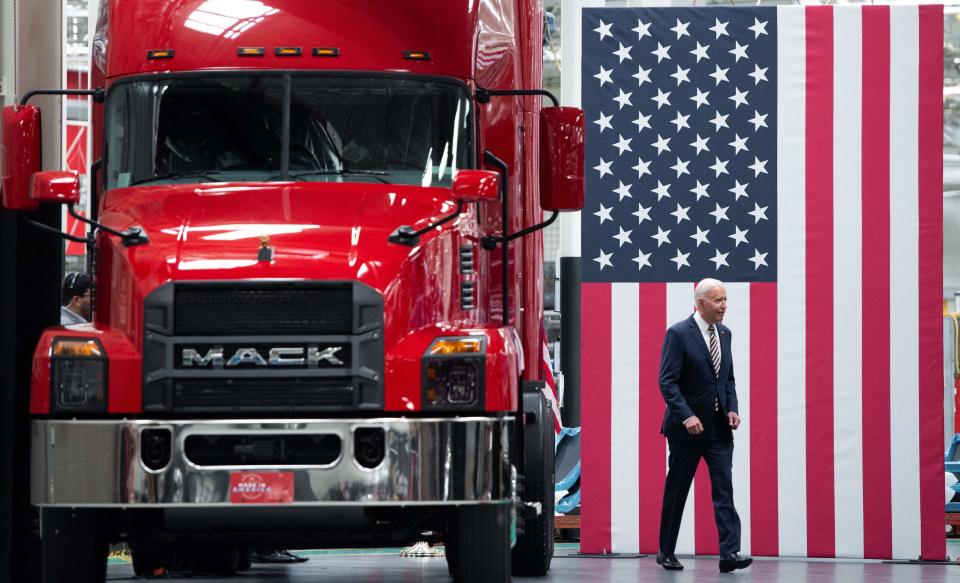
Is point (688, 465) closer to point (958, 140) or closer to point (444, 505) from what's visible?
point (444, 505)

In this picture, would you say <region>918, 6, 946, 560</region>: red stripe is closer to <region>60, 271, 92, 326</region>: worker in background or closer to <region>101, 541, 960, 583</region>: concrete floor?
<region>101, 541, 960, 583</region>: concrete floor

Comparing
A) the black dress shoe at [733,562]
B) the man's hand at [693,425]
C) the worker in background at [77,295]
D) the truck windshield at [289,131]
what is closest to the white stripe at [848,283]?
the black dress shoe at [733,562]

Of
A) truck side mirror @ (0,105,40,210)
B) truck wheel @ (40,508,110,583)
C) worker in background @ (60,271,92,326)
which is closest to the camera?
truck wheel @ (40,508,110,583)

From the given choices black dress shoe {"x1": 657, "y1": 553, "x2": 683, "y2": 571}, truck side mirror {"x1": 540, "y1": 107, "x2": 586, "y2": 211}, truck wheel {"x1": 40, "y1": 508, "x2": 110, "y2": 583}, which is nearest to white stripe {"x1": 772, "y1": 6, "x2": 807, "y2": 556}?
black dress shoe {"x1": 657, "y1": 553, "x2": 683, "y2": 571}

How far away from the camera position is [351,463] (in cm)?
793

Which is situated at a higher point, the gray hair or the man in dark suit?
the gray hair

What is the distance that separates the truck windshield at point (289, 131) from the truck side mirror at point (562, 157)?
437 millimetres

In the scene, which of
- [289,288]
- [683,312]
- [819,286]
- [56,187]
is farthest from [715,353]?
[56,187]

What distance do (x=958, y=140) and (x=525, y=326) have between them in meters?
28.6

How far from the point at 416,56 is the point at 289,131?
2.66 feet

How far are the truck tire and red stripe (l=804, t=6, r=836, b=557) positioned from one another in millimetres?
2597

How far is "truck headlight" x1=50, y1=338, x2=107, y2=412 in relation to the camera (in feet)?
26.6

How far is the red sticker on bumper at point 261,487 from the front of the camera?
311 inches

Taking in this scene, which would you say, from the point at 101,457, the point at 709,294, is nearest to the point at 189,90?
the point at 101,457
